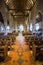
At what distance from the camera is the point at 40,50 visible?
6.25 m

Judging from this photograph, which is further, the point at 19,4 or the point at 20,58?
the point at 19,4

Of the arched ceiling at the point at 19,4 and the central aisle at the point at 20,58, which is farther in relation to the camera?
the arched ceiling at the point at 19,4

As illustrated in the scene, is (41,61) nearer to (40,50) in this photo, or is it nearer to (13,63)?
(40,50)

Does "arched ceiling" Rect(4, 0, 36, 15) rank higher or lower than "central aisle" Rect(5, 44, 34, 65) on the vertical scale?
higher

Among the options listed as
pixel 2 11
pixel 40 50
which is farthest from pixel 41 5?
→ pixel 40 50

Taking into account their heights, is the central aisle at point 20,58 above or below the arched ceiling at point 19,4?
below

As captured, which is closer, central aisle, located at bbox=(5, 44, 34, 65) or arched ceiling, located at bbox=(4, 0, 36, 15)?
central aisle, located at bbox=(5, 44, 34, 65)

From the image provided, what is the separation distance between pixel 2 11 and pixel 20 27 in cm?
2194

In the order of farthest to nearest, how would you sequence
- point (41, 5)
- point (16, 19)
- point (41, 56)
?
1. point (16, 19)
2. point (41, 5)
3. point (41, 56)

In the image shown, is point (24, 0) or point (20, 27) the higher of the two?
point (24, 0)

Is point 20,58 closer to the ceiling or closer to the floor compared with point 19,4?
closer to the floor

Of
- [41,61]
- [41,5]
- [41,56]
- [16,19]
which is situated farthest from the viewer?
[16,19]

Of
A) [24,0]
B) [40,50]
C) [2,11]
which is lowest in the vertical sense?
[40,50]

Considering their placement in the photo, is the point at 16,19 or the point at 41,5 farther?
the point at 16,19
